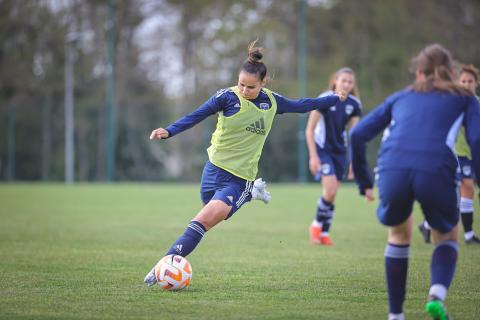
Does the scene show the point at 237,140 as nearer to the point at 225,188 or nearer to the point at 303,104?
the point at 225,188

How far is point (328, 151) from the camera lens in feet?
34.5

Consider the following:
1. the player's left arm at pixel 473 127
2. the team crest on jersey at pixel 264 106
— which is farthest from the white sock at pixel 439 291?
the team crest on jersey at pixel 264 106

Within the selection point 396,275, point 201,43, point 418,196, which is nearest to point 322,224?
point 396,275

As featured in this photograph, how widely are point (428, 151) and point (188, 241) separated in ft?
8.23

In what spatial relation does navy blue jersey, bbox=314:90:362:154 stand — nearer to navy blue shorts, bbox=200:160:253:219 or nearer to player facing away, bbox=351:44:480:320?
navy blue shorts, bbox=200:160:253:219

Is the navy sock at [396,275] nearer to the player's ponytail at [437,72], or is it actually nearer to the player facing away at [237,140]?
the player's ponytail at [437,72]

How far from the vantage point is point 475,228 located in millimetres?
12367

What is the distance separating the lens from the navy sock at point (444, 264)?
490 cm

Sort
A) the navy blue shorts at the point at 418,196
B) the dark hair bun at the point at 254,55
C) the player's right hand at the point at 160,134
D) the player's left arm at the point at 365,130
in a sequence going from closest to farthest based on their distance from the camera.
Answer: the navy blue shorts at the point at 418,196 → the player's left arm at the point at 365,130 → the player's right hand at the point at 160,134 → the dark hair bun at the point at 254,55

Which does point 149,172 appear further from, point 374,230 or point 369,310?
point 369,310

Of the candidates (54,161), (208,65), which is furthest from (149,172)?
(208,65)

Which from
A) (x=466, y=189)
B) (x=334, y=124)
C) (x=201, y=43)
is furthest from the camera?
(x=201, y=43)

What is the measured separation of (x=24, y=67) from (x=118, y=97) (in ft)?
16.0

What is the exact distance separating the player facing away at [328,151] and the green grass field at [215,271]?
312mm
